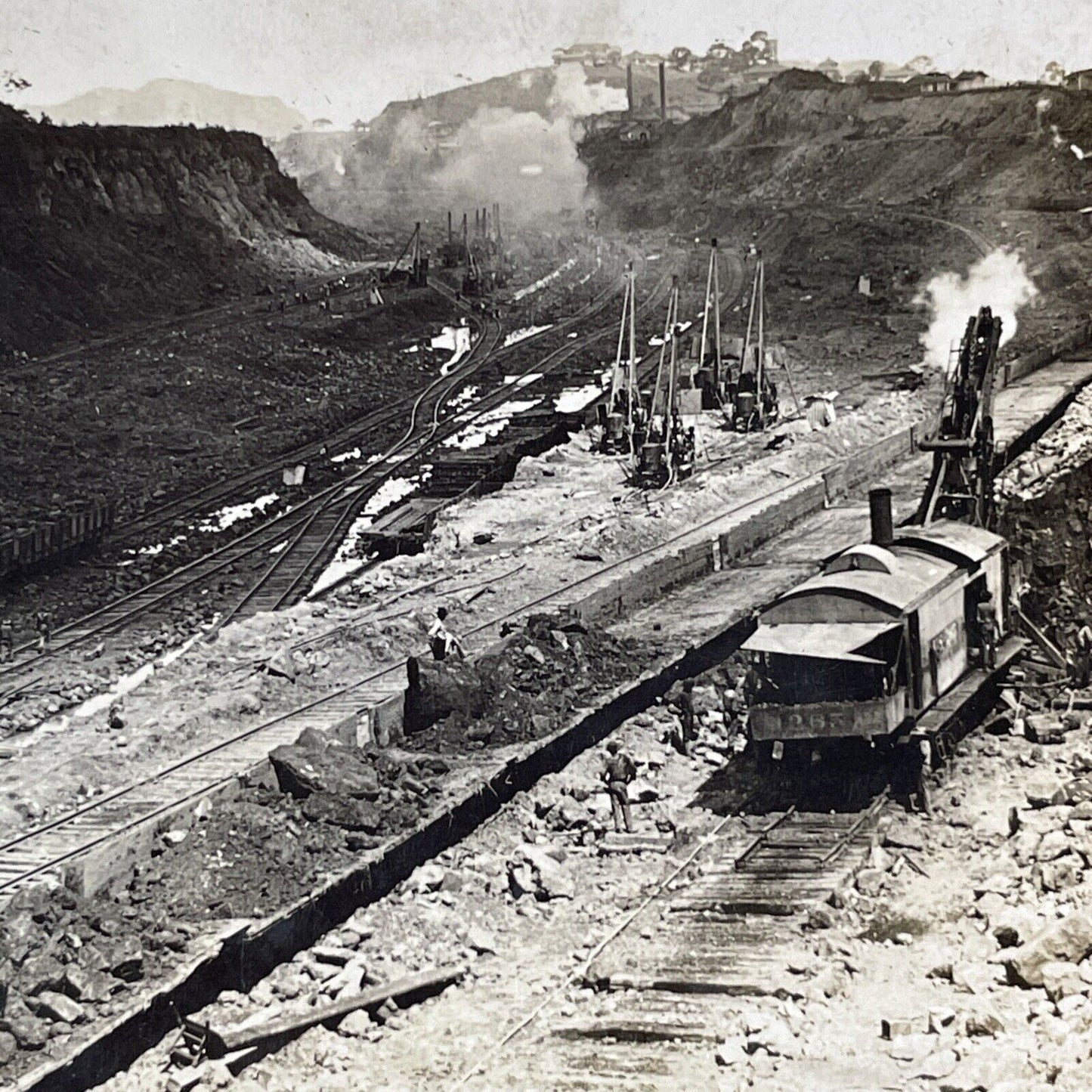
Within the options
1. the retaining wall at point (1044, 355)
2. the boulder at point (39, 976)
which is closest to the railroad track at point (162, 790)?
the boulder at point (39, 976)

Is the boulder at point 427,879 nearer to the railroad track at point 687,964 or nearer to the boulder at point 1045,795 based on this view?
the railroad track at point 687,964

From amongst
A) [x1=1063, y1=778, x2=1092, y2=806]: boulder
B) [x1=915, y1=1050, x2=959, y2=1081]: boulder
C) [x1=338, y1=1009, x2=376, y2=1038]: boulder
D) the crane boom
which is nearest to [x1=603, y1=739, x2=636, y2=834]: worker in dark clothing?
[x1=338, y1=1009, x2=376, y2=1038]: boulder

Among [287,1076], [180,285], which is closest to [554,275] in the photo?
[180,285]

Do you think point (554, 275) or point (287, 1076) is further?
point (554, 275)

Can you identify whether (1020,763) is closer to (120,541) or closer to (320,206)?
(120,541)

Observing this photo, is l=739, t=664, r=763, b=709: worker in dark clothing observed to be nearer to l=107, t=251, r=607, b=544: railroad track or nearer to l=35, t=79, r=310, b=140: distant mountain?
l=107, t=251, r=607, b=544: railroad track

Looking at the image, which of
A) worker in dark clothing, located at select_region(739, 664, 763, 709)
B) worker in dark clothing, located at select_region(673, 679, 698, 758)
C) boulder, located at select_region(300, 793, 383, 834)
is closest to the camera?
boulder, located at select_region(300, 793, 383, 834)
